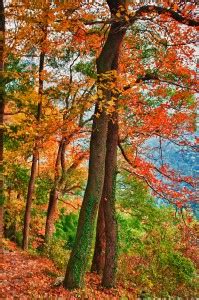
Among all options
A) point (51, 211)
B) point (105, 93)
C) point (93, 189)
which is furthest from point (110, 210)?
point (51, 211)

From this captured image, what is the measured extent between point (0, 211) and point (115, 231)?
539 centimetres

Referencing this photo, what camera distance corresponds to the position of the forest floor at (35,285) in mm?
8508

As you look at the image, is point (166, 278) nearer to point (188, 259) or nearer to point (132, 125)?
point (188, 259)

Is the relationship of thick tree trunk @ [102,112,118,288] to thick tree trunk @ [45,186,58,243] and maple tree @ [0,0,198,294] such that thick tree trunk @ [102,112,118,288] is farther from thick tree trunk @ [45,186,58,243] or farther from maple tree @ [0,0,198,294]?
thick tree trunk @ [45,186,58,243]

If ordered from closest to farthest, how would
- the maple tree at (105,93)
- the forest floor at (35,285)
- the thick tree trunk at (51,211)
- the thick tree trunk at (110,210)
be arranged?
the forest floor at (35,285)
the maple tree at (105,93)
the thick tree trunk at (110,210)
the thick tree trunk at (51,211)

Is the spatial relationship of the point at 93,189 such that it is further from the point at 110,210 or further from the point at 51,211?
the point at 51,211

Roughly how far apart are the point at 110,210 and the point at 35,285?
3216 millimetres

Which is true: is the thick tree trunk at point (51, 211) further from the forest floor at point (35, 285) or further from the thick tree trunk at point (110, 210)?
the thick tree trunk at point (110, 210)

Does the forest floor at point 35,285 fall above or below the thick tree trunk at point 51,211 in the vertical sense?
below

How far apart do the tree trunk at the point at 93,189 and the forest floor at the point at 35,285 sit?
0.47 metres

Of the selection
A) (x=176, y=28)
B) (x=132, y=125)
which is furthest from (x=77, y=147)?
(x=176, y=28)

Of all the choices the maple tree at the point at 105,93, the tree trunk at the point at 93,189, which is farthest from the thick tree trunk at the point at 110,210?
the tree trunk at the point at 93,189

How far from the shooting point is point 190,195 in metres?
13.4

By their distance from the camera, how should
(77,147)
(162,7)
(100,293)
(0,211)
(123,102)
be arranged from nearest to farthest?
(162,7)
(100,293)
(123,102)
(0,211)
(77,147)
